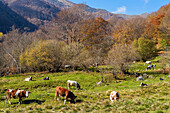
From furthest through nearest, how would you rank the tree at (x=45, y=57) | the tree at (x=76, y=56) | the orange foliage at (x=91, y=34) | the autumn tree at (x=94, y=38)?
the orange foliage at (x=91, y=34) → the autumn tree at (x=94, y=38) → the tree at (x=76, y=56) → the tree at (x=45, y=57)

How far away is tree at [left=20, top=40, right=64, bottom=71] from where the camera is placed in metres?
36.7


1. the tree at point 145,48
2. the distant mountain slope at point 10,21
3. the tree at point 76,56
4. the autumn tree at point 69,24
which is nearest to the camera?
the tree at point 76,56

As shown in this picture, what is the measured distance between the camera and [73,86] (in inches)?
834

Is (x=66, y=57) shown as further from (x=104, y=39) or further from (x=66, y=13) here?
(x=104, y=39)

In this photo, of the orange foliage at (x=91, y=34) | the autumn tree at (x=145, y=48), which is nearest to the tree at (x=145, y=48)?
the autumn tree at (x=145, y=48)

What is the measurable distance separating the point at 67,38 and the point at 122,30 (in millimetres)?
26699

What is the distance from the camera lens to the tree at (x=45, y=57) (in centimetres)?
3669

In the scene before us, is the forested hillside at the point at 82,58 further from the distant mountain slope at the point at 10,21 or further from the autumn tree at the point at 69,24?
the distant mountain slope at the point at 10,21

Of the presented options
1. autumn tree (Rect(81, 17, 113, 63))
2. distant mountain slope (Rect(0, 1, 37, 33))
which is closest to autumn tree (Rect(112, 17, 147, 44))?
autumn tree (Rect(81, 17, 113, 63))

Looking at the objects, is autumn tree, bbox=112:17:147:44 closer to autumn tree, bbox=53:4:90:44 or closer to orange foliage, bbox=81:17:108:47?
orange foliage, bbox=81:17:108:47

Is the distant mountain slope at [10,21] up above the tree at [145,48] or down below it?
above

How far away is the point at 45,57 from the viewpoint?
3744cm

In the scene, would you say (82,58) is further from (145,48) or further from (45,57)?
(145,48)

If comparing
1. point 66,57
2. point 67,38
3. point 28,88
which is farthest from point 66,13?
point 28,88
